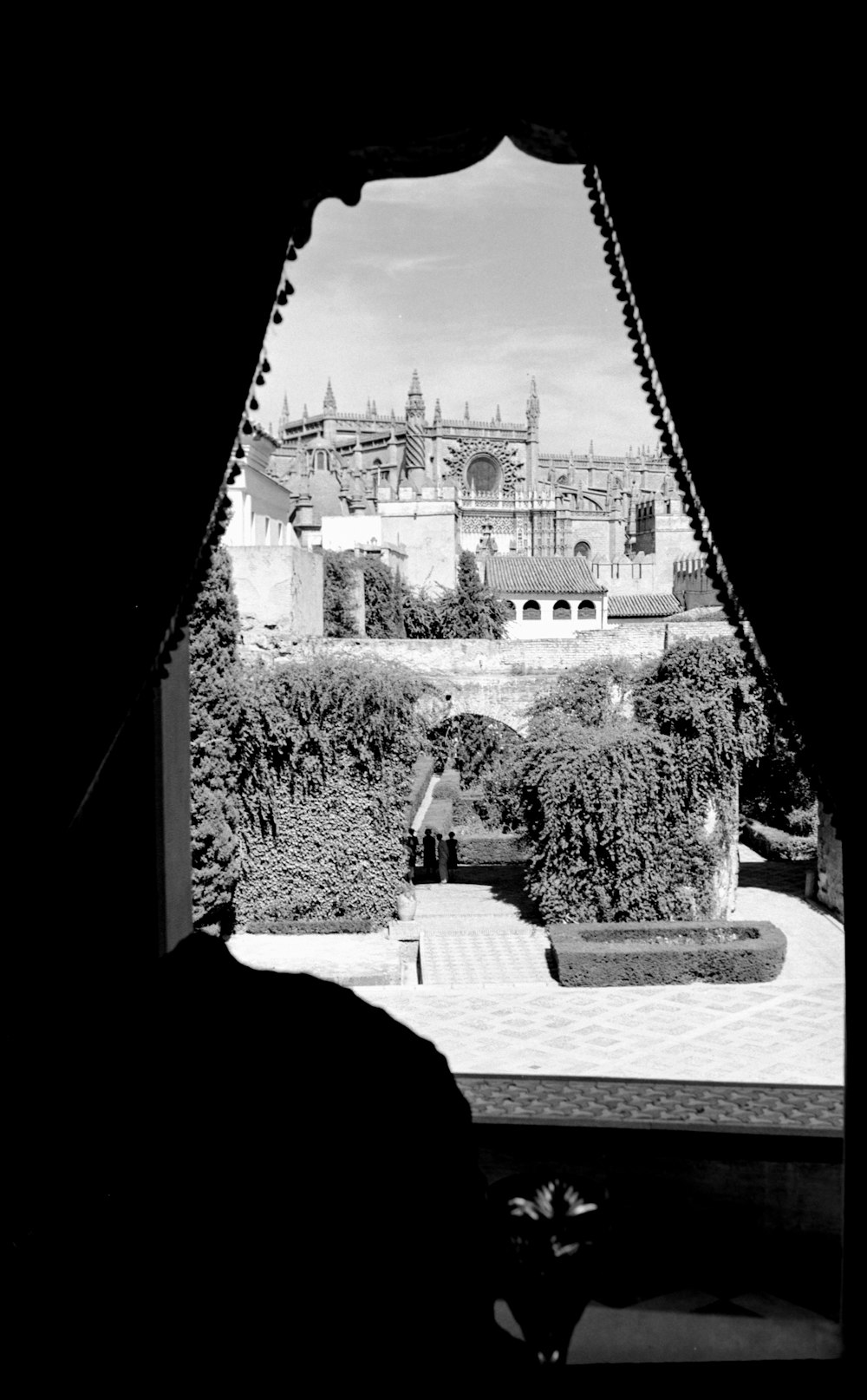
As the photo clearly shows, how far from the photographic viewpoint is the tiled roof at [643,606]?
40.6 meters

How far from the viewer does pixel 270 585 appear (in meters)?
18.0

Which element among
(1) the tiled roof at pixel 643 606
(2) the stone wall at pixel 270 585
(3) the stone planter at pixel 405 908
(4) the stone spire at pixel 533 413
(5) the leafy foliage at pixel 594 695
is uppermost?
(4) the stone spire at pixel 533 413

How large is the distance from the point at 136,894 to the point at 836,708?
2678 millimetres

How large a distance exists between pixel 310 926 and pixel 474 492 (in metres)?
62.2

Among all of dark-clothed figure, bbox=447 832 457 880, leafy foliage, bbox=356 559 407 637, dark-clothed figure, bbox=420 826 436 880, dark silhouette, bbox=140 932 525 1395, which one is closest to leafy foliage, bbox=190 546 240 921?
dark-clothed figure, bbox=420 826 436 880

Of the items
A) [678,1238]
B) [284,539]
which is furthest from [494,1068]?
[284,539]

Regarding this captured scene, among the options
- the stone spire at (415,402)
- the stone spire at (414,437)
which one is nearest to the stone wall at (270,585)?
the stone spire at (414,437)

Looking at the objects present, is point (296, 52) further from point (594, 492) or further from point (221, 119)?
point (594, 492)

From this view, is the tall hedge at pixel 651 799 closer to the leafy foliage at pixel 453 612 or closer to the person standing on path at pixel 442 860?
the person standing on path at pixel 442 860

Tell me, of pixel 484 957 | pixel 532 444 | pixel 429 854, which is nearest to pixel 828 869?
pixel 484 957

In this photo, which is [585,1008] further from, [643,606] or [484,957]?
[643,606]

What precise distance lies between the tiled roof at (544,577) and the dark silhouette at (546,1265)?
34.9 m

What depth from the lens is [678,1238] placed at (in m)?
4.27

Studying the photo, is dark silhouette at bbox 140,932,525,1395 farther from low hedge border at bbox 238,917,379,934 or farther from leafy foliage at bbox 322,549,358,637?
leafy foliage at bbox 322,549,358,637
